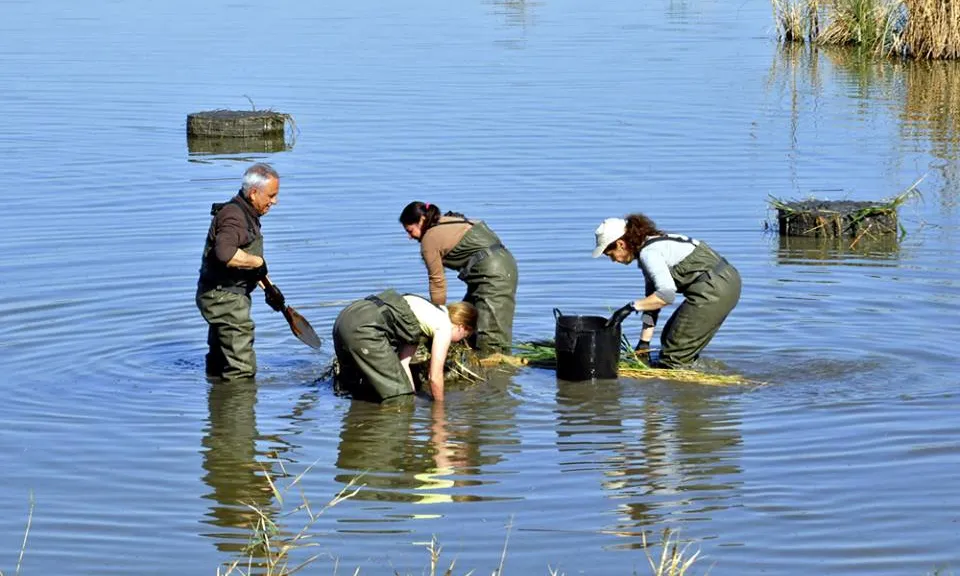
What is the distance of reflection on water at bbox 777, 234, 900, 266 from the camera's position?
47.7 ft

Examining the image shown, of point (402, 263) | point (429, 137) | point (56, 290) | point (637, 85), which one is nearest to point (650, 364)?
point (402, 263)

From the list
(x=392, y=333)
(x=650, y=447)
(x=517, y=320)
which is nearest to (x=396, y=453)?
(x=392, y=333)

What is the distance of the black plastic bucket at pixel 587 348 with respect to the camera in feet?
35.7

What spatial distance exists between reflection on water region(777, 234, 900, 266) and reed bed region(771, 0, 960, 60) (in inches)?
517

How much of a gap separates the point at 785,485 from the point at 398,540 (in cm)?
221

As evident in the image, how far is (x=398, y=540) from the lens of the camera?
7.61 meters

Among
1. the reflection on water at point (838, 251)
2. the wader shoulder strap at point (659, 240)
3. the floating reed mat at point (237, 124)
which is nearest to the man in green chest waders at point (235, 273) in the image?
the wader shoulder strap at point (659, 240)

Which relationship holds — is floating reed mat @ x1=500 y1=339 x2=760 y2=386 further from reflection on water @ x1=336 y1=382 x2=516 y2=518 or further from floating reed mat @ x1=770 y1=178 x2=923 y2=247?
floating reed mat @ x1=770 y1=178 x2=923 y2=247

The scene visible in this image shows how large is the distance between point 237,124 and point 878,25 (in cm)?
1362

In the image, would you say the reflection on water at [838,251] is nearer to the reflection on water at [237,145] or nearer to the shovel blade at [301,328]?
→ the shovel blade at [301,328]

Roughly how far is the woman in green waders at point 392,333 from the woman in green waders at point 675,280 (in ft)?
3.48

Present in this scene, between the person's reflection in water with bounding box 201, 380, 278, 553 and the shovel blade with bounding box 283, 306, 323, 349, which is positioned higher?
the shovel blade with bounding box 283, 306, 323, 349

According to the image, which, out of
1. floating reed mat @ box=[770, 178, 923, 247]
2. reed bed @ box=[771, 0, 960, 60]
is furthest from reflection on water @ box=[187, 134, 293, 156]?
reed bed @ box=[771, 0, 960, 60]

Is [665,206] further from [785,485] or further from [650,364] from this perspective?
[785,485]
